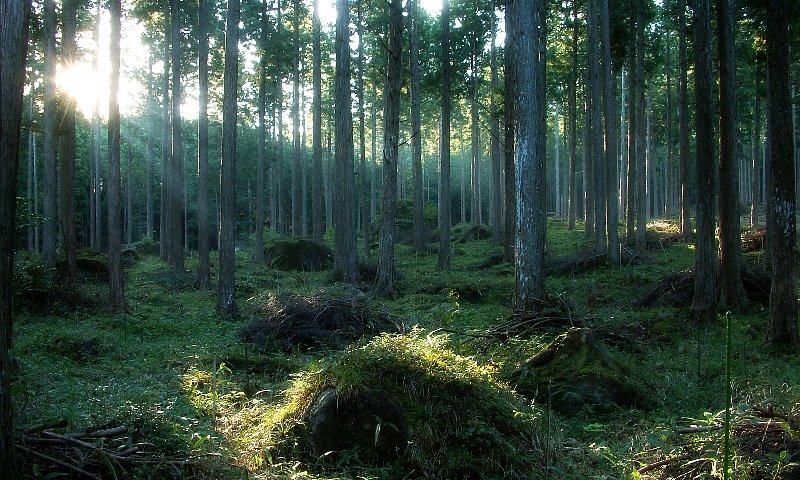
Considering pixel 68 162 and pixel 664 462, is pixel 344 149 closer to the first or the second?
pixel 68 162

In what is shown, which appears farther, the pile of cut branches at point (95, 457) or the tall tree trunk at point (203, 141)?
the tall tree trunk at point (203, 141)

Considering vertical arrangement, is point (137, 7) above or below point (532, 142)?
above

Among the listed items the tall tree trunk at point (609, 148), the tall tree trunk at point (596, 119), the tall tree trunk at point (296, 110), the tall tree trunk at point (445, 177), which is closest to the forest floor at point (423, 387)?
the tall tree trunk at point (609, 148)

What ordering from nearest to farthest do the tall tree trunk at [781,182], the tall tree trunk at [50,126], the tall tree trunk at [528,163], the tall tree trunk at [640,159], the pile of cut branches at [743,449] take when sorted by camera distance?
1. the pile of cut branches at [743,449]
2. the tall tree trunk at [781,182]
3. the tall tree trunk at [528,163]
4. the tall tree trunk at [50,126]
5. the tall tree trunk at [640,159]

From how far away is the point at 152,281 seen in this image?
21.0m

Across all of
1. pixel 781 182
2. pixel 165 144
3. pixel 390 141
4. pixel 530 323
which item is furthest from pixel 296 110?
pixel 781 182

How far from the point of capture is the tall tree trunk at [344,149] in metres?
18.0

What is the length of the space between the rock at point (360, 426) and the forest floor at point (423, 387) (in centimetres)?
12

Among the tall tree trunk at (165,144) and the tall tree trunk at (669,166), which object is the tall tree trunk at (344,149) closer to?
the tall tree trunk at (165,144)

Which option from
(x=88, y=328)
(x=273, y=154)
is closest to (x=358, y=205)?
(x=273, y=154)

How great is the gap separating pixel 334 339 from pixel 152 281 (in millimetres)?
12971

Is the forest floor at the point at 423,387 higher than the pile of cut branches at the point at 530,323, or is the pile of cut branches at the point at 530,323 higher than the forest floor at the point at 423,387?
the pile of cut branches at the point at 530,323

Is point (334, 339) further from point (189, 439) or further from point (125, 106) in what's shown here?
point (125, 106)

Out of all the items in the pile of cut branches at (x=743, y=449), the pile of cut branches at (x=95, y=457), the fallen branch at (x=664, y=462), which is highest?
the pile of cut branches at (x=95, y=457)
